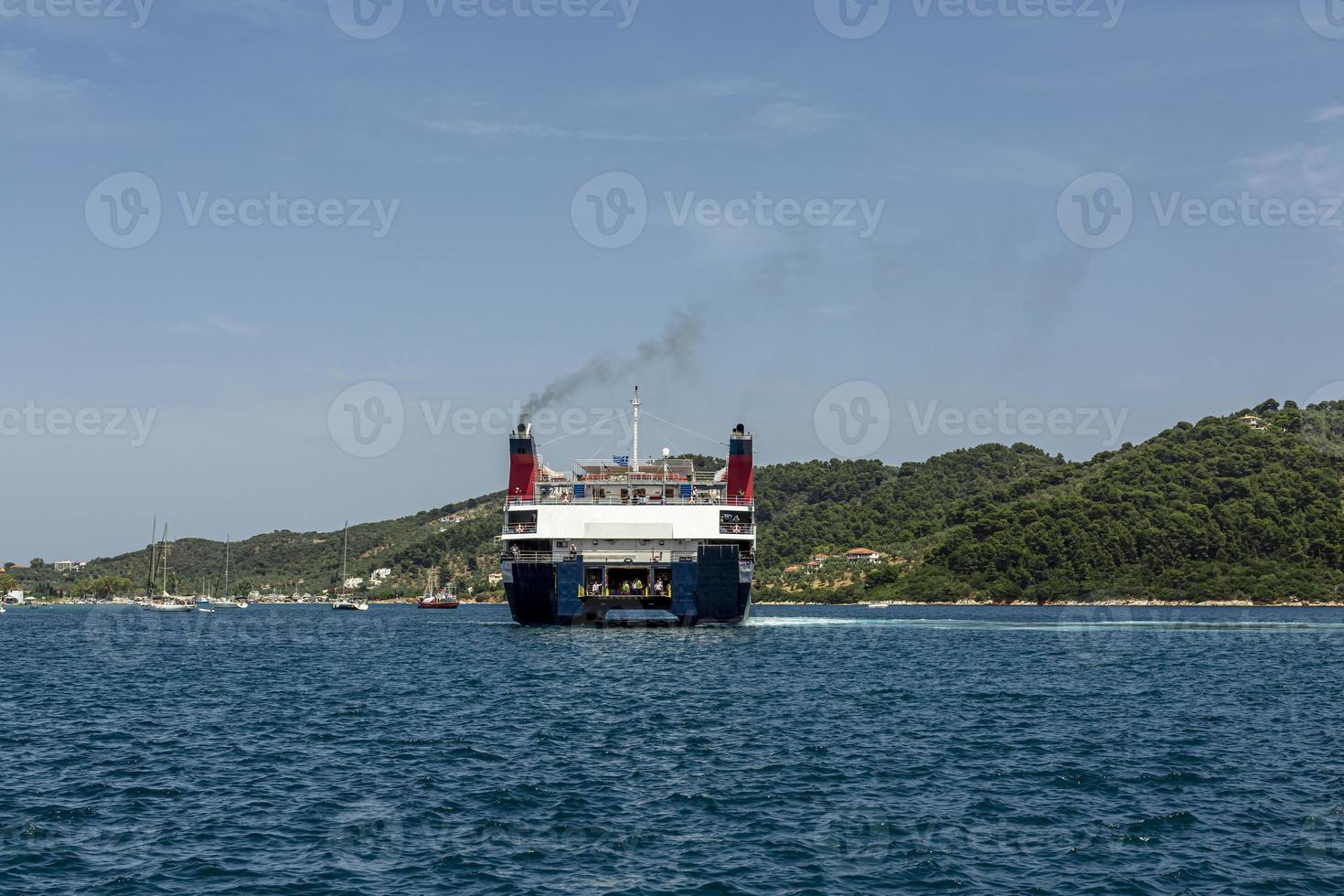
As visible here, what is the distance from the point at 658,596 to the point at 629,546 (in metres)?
3.92

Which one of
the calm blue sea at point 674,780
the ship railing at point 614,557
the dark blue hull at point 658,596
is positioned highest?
the ship railing at point 614,557

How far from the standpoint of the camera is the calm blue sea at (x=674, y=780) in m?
23.1

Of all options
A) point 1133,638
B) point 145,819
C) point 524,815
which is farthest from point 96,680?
point 1133,638

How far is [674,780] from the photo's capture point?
1260 inches

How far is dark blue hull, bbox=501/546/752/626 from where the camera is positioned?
270ft

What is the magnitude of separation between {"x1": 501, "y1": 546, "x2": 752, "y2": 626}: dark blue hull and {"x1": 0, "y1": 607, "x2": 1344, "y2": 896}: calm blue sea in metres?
17.4

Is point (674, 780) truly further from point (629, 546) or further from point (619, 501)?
point (619, 501)

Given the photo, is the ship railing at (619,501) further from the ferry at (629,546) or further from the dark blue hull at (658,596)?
the dark blue hull at (658,596)

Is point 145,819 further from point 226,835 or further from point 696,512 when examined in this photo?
point 696,512

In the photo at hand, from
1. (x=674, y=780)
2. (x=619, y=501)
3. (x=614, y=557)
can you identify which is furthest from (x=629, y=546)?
(x=674, y=780)

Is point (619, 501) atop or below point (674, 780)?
atop

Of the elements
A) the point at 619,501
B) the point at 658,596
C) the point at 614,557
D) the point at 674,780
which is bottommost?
the point at 674,780

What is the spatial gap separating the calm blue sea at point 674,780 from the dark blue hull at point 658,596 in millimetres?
17363

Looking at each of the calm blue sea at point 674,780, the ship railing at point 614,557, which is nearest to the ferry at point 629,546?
the ship railing at point 614,557
